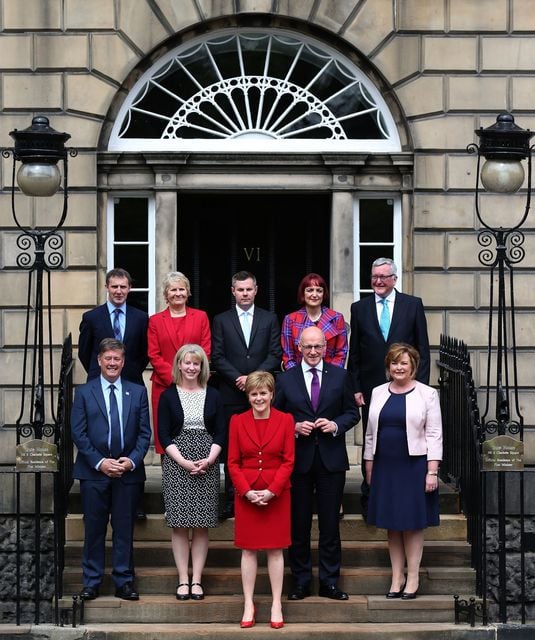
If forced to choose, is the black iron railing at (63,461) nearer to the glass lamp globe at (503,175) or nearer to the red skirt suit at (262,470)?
the red skirt suit at (262,470)

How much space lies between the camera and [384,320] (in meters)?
11.4

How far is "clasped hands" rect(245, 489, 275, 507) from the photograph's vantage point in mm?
10273

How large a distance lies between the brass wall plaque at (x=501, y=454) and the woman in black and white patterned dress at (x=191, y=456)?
1.87 metres

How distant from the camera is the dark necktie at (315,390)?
1071 cm

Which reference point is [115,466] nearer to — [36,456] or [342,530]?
[36,456]

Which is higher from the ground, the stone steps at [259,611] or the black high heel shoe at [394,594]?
the black high heel shoe at [394,594]

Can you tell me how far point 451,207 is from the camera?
1350 centimetres

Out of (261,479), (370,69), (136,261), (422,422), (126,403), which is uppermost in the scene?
(370,69)

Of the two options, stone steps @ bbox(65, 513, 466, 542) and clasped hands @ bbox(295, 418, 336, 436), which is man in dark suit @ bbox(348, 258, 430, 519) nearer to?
stone steps @ bbox(65, 513, 466, 542)

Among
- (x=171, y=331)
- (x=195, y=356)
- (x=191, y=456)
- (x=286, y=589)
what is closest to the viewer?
(x=195, y=356)

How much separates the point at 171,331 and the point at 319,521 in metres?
1.77

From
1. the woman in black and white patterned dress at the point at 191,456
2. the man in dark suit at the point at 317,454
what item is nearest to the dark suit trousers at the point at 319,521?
the man in dark suit at the point at 317,454

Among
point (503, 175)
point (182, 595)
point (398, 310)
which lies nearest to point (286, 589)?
point (182, 595)

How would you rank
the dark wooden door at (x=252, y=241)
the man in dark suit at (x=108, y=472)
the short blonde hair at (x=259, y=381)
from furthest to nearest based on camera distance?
1. the dark wooden door at (x=252, y=241)
2. the man in dark suit at (x=108, y=472)
3. the short blonde hair at (x=259, y=381)
